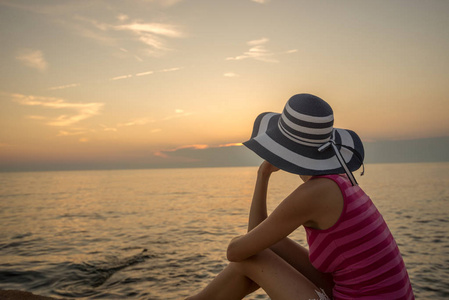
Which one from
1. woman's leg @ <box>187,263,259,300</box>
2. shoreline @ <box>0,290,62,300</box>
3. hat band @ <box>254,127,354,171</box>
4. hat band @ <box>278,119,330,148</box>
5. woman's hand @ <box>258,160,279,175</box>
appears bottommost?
shoreline @ <box>0,290,62,300</box>

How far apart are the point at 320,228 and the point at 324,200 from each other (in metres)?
0.20

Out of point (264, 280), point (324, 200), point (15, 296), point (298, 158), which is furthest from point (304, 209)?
point (15, 296)

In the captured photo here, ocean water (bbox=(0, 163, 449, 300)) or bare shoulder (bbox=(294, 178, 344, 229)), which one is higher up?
bare shoulder (bbox=(294, 178, 344, 229))

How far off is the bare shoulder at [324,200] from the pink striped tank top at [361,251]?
0.09 ft

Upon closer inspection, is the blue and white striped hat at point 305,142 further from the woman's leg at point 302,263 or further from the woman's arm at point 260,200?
the woman's leg at point 302,263

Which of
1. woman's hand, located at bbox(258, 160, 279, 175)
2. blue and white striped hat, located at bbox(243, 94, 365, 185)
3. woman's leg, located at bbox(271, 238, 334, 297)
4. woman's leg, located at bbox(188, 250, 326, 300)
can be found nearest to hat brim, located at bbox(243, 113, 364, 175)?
blue and white striped hat, located at bbox(243, 94, 365, 185)

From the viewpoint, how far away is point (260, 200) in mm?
2627

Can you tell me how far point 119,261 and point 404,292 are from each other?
5.77m

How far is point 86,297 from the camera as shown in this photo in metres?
4.56

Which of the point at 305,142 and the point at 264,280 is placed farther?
the point at 264,280

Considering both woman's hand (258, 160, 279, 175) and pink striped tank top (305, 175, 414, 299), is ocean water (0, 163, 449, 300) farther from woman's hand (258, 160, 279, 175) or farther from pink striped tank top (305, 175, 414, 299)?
pink striped tank top (305, 175, 414, 299)

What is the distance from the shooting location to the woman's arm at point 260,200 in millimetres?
2623

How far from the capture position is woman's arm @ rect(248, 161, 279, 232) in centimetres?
262

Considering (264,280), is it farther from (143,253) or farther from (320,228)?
(143,253)
